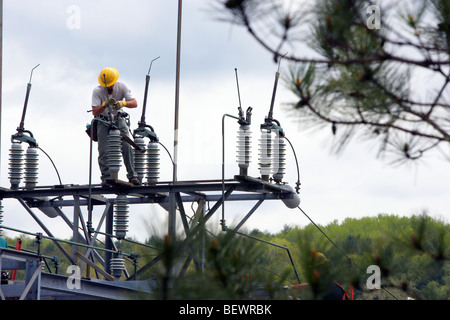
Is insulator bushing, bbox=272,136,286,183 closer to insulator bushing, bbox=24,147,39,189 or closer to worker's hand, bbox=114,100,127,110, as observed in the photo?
worker's hand, bbox=114,100,127,110

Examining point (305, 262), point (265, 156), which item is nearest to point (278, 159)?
point (265, 156)

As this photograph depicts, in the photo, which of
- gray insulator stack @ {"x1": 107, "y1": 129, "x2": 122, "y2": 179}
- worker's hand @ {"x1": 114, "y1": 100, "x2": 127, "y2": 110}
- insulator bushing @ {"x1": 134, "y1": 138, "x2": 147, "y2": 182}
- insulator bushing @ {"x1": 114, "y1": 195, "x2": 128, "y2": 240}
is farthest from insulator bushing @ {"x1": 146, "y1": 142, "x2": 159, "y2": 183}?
worker's hand @ {"x1": 114, "y1": 100, "x2": 127, "y2": 110}

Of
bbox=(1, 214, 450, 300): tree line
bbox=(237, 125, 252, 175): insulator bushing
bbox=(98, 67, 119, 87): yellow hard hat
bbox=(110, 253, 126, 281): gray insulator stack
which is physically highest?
bbox=(98, 67, 119, 87): yellow hard hat

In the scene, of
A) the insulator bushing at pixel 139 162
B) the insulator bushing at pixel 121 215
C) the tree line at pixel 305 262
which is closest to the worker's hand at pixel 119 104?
the insulator bushing at pixel 139 162

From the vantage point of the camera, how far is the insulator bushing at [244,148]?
Result: 51.6ft

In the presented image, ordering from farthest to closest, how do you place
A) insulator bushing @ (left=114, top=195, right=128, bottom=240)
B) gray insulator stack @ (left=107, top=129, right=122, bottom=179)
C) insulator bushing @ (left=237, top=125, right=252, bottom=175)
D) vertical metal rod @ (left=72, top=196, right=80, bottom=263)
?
1. vertical metal rod @ (left=72, top=196, right=80, bottom=263)
2. insulator bushing @ (left=114, top=195, right=128, bottom=240)
3. gray insulator stack @ (left=107, top=129, right=122, bottom=179)
4. insulator bushing @ (left=237, top=125, right=252, bottom=175)

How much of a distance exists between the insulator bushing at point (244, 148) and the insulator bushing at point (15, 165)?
507 cm

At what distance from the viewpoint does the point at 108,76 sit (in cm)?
1695

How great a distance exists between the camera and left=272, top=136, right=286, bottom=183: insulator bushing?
55.5 ft

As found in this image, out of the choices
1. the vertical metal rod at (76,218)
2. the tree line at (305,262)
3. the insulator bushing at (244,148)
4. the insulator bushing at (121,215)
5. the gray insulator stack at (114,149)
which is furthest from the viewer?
the vertical metal rod at (76,218)

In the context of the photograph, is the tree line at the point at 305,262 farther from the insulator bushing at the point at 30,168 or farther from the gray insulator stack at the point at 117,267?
the insulator bushing at the point at 30,168

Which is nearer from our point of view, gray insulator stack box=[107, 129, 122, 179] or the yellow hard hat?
gray insulator stack box=[107, 129, 122, 179]

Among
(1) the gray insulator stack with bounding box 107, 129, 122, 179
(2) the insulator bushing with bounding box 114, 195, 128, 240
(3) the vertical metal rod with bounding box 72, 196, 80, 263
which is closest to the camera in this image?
(1) the gray insulator stack with bounding box 107, 129, 122, 179
